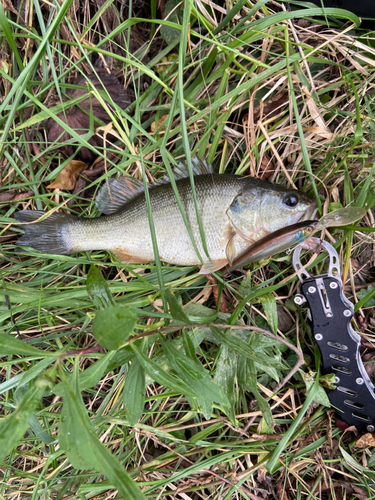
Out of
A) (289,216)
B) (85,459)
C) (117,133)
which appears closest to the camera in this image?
(85,459)

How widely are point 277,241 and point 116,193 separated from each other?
1302 mm

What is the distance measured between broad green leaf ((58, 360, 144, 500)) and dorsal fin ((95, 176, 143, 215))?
1.57 meters

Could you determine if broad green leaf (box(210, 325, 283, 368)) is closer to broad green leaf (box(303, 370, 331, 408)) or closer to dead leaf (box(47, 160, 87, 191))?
broad green leaf (box(303, 370, 331, 408))

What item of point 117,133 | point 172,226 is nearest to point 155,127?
point 117,133

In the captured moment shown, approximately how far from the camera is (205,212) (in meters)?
2.39

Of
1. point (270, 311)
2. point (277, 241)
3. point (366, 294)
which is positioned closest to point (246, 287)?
point (270, 311)

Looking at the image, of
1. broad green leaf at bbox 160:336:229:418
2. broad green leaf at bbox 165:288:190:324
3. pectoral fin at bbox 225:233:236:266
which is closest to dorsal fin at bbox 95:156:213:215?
pectoral fin at bbox 225:233:236:266

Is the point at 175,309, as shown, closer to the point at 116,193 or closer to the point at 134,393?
Result: the point at 134,393

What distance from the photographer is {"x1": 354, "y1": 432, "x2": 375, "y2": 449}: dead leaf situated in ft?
7.88

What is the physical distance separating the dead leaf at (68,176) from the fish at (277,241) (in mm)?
1485

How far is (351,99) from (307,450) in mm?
2652

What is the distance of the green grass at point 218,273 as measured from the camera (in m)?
2.41

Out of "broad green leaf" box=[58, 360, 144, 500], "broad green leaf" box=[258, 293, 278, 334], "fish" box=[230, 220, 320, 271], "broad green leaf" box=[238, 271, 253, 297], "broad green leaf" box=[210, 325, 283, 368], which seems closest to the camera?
"broad green leaf" box=[58, 360, 144, 500]

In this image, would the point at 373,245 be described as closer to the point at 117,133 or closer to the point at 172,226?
the point at 172,226
